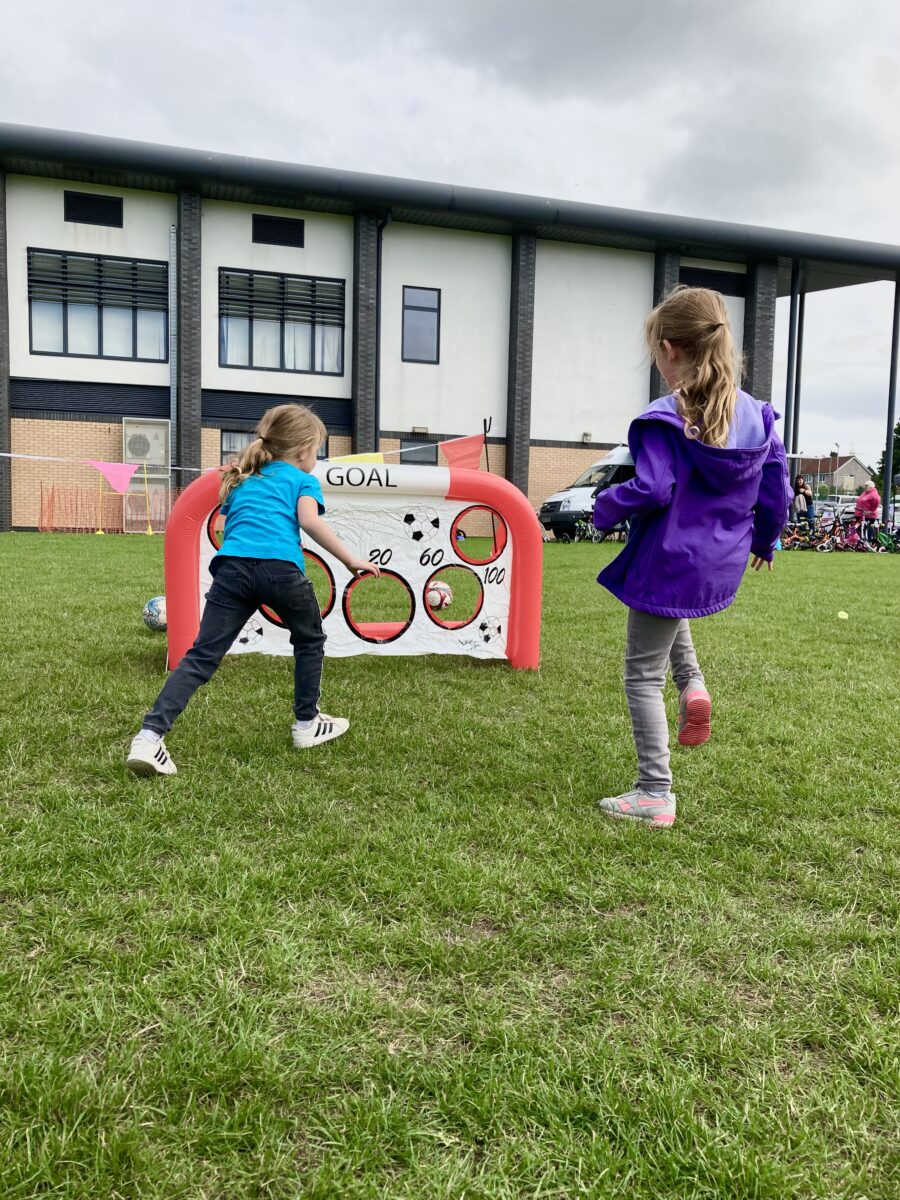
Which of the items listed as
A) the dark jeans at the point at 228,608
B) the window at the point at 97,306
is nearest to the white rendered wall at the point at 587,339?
the window at the point at 97,306

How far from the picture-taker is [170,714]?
11.4 ft

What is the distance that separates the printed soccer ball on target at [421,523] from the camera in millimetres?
5645

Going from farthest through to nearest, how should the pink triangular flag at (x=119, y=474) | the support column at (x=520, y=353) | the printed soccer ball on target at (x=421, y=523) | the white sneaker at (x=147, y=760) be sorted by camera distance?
the support column at (x=520, y=353) < the pink triangular flag at (x=119, y=474) < the printed soccer ball on target at (x=421, y=523) < the white sneaker at (x=147, y=760)

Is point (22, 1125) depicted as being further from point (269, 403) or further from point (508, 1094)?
point (269, 403)

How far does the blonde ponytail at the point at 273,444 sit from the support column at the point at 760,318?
82.5 ft

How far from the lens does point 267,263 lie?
74.2 ft

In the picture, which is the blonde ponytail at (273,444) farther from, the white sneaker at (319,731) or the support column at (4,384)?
the support column at (4,384)

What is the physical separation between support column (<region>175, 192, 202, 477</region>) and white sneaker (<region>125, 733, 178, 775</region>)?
759 inches

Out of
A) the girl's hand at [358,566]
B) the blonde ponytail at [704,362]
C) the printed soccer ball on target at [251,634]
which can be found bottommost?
the printed soccer ball on target at [251,634]

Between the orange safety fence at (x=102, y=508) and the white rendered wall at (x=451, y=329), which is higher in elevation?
the white rendered wall at (x=451, y=329)

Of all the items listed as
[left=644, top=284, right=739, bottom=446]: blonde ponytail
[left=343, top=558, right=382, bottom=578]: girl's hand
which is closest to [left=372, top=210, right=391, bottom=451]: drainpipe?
[left=343, top=558, right=382, bottom=578]: girl's hand

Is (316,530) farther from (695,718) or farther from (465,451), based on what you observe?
(465,451)

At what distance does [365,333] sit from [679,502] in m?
21.3

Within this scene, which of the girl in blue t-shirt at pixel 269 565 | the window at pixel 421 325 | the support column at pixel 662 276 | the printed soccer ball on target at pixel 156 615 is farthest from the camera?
the support column at pixel 662 276
